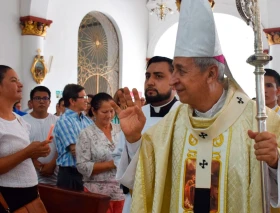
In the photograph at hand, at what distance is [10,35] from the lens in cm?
846

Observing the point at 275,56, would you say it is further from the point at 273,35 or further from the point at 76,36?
the point at 76,36

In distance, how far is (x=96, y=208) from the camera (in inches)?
124

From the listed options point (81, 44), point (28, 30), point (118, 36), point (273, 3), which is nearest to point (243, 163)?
point (28, 30)

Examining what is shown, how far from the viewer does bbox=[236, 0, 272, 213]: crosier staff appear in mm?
1731

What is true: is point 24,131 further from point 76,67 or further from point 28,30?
point 76,67

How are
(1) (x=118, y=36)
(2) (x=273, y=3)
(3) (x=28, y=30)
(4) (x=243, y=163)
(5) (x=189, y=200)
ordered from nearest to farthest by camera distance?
1. (4) (x=243, y=163)
2. (5) (x=189, y=200)
3. (3) (x=28, y=30)
4. (2) (x=273, y=3)
5. (1) (x=118, y=36)

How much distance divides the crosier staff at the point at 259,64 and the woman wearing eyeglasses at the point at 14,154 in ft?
5.41

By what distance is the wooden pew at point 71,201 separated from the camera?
10.4 ft

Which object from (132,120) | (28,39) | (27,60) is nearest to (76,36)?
(28,39)

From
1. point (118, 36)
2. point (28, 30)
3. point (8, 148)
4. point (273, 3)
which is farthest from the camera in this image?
point (118, 36)

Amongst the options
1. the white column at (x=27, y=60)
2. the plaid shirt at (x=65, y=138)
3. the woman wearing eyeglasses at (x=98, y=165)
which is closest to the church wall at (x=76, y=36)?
the white column at (x=27, y=60)

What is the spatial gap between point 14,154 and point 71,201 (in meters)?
0.78

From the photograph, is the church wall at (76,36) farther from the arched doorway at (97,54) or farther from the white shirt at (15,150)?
the white shirt at (15,150)

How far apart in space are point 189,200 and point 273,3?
852 centimetres
